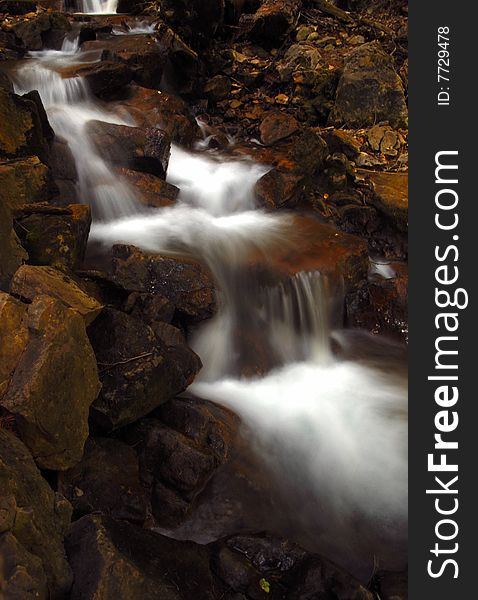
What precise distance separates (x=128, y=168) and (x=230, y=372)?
389 cm

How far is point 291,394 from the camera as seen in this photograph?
18.1 ft

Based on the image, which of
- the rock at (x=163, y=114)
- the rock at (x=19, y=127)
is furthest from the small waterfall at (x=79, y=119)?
the rock at (x=19, y=127)

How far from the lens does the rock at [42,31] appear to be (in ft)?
36.5

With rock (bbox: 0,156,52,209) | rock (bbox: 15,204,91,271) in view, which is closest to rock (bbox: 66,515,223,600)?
rock (bbox: 15,204,91,271)

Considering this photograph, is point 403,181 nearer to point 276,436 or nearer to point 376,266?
point 376,266

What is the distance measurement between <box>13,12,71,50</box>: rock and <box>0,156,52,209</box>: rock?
6.87 meters

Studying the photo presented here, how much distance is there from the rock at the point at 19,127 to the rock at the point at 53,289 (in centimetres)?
280

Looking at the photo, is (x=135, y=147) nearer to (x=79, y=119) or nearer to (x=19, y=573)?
(x=79, y=119)

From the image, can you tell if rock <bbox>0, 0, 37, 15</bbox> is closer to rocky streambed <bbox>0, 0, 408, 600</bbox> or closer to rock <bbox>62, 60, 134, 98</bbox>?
rocky streambed <bbox>0, 0, 408, 600</bbox>

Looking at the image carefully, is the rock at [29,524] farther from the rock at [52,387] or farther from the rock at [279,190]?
the rock at [279,190]

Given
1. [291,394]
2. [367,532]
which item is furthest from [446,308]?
[291,394]

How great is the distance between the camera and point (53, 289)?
3645 mm

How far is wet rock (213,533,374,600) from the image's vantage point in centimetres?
325

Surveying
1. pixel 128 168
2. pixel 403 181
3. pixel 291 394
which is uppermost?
pixel 403 181
